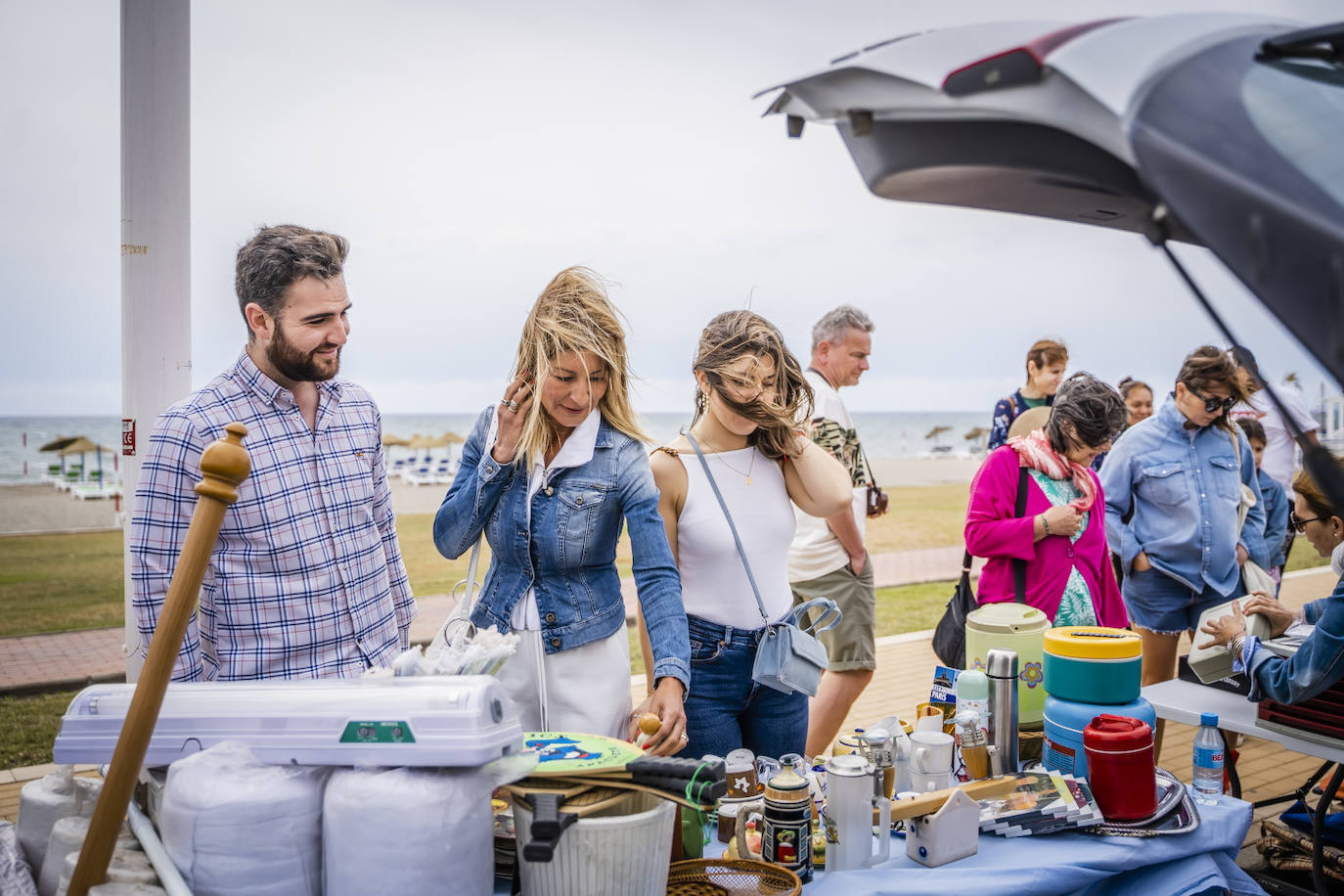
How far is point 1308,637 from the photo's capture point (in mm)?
2740

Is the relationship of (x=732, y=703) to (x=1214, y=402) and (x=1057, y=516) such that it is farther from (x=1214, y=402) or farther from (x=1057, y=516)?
(x=1214, y=402)

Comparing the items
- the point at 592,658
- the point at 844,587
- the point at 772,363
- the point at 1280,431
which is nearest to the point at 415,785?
the point at 592,658

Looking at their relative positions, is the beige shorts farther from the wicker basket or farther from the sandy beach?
the sandy beach

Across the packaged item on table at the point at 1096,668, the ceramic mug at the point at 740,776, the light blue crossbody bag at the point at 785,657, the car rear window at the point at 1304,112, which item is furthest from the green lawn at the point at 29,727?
the car rear window at the point at 1304,112

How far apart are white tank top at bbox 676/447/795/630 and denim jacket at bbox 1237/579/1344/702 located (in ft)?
4.65

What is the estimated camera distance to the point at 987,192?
1.34 meters

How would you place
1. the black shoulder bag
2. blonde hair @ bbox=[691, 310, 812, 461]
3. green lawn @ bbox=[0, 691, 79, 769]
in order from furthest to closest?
1. green lawn @ bbox=[0, 691, 79, 769]
2. the black shoulder bag
3. blonde hair @ bbox=[691, 310, 812, 461]

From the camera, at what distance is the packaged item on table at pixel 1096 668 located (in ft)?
7.50

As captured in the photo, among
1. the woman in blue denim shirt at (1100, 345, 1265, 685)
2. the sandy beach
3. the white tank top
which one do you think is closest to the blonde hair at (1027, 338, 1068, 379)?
the woman in blue denim shirt at (1100, 345, 1265, 685)

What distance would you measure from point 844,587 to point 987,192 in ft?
9.62

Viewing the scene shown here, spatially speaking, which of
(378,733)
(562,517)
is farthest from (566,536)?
(378,733)

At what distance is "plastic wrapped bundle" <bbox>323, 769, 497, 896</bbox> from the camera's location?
49.5 inches

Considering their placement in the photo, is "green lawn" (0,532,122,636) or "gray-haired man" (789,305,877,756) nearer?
"gray-haired man" (789,305,877,756)

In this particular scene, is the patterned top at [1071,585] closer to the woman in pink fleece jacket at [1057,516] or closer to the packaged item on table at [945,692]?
the woman in pink fleece jacket at [1057,516]
